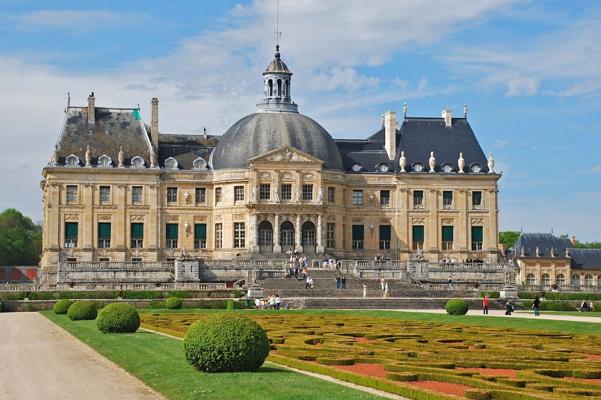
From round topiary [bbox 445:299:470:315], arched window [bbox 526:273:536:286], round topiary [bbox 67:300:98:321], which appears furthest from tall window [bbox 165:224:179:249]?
arched window [bbox 526:273:536:286]

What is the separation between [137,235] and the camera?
76.5 m

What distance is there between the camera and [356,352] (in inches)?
976

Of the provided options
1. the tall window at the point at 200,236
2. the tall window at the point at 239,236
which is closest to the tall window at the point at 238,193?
the tall window at the point at 239,236

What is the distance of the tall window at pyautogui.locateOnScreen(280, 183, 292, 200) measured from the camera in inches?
3012

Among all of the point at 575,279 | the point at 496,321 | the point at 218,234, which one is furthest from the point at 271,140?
the point at 496,321

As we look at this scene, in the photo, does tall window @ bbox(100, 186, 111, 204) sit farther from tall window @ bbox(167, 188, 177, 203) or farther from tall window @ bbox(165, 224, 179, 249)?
tall window @ bbox(165, 224, 179, 249)

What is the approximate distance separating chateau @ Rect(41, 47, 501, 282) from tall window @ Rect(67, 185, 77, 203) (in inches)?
4.0

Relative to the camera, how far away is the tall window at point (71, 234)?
7506 centimetres

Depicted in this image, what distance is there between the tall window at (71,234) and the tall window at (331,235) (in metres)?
18.3

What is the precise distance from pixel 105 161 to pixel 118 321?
44542 mm

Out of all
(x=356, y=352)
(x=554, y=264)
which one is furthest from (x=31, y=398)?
(x=554, y=264)

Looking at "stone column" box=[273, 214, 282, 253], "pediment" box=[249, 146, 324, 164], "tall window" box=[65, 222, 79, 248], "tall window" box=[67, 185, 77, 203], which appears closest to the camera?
"tall window" box=[65, 222, 79, 248]

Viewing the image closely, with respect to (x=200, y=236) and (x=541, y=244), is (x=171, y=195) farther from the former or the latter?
(x=541, y=244)

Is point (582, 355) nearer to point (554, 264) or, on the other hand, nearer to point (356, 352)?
point (356, 352)
